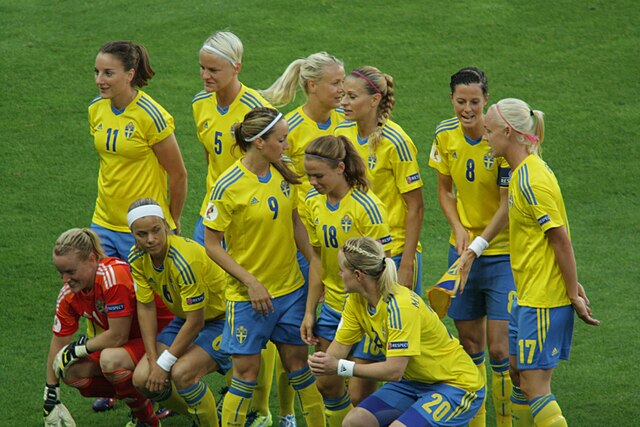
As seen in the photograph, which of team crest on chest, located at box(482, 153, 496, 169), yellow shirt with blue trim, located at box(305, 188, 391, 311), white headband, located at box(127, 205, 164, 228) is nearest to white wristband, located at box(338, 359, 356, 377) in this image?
yellow shirt with blue trim, located at box(305, 188, 391, 311)

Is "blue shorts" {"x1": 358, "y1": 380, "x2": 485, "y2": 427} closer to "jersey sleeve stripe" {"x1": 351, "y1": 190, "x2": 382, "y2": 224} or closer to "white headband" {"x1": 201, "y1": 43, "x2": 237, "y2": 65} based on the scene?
"jersey sleeve stripe" {"x1": 351, "y1": 190, "x2": 382, "y2": 224}

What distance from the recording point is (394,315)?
541cm

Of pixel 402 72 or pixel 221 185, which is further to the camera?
pixel 402 72

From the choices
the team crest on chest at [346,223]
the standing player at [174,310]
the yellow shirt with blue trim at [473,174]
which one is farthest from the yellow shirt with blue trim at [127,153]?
the yellow shirt with blue trim at [473,174]

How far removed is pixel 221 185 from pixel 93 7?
8.09m

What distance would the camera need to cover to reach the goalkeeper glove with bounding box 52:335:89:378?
640 cm

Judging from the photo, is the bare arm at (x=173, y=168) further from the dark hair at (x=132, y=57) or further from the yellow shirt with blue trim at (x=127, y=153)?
the dark hair at (x=132, y=57)

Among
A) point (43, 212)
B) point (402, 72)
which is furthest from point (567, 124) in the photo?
point (43, 212)

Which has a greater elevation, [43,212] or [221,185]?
[221,185]

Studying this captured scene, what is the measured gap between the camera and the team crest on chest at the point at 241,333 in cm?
611

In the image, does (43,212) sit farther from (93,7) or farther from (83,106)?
(93,7)

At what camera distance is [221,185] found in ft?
19.9

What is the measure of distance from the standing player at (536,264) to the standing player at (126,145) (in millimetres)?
2188

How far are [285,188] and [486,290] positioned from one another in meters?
1.38
